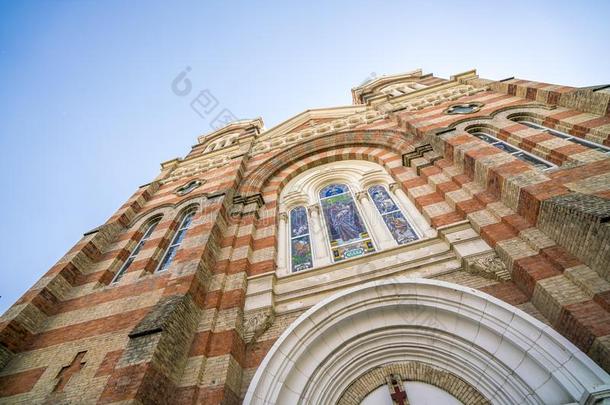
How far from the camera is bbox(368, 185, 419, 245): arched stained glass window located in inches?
278

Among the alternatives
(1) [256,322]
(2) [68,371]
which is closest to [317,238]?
(1) [256,322]

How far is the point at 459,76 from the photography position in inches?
558

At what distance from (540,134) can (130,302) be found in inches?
412

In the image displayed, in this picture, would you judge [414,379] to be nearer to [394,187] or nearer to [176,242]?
[394,187]

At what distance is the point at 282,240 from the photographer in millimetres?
8211

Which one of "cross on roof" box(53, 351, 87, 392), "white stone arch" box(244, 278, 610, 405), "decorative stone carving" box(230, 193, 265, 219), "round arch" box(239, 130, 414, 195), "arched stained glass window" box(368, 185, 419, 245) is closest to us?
"white stone arch" box(244, 278, 610, 405)

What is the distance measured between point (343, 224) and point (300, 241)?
4.09 feet

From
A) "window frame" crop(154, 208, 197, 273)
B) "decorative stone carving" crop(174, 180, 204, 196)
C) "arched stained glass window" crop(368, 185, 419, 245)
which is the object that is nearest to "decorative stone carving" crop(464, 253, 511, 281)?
"arched stained glass window" crop(368, 185, 419, 245)

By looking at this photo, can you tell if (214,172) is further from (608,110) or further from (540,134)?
(608,110)

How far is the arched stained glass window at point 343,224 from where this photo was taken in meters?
7.18

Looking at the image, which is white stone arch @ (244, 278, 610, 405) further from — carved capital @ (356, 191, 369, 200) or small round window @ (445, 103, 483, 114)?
small round window @ (445, 103, 483, 114)

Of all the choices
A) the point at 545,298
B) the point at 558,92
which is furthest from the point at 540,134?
the point at 545,298

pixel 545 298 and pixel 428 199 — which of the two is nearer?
pixel 545 298

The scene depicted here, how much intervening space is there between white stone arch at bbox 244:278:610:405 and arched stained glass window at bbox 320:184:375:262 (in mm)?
1756
